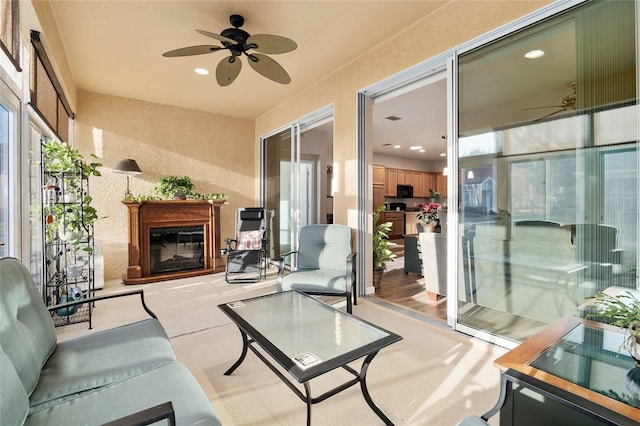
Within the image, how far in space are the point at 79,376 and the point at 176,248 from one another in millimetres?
3944

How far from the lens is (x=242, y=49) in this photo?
8.79ft

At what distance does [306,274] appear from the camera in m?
3.11

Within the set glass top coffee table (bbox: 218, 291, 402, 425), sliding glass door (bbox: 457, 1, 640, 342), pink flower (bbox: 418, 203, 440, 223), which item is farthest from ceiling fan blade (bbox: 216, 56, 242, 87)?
pink flower (bbox: 418, 203, 440, 223)

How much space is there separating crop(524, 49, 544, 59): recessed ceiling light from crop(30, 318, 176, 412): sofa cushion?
9.96 feet

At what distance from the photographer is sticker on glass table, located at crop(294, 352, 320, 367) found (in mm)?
1380

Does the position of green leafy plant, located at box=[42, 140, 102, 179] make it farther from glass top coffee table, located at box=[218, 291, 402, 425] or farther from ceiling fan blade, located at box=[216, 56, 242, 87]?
glass top coffee table, located at box=[218, 291, 402, 425]

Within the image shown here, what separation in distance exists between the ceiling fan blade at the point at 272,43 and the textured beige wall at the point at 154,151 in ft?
11.1

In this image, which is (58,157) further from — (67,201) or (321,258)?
(321,258)

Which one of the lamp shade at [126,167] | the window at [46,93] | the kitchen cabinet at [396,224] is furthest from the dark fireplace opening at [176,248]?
the kitchen cabinet at [396,224]

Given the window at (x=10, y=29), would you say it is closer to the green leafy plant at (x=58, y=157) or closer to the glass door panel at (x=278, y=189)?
the green leafy plant at (x=58, y=157)

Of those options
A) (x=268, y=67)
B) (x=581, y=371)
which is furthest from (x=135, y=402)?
(x=268, y=67)

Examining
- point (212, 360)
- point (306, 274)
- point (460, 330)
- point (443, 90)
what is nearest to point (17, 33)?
point (212, 360)

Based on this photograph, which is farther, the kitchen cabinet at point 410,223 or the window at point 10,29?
the kitchen cabinet at point 410,223

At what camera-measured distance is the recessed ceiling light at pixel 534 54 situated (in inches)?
84.9
